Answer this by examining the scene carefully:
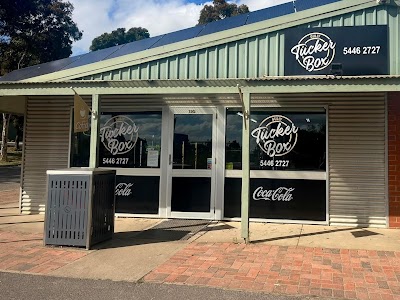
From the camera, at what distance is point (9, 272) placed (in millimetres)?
4977

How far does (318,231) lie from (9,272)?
5.16m

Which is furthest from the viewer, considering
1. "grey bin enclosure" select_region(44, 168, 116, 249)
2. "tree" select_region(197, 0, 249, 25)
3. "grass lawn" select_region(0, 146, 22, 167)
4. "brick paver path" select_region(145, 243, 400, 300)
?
"tree" select_region(197, 0, 249, 25)

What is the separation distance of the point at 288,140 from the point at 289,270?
3.61m

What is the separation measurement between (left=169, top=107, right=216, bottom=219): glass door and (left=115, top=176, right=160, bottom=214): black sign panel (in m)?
0.39

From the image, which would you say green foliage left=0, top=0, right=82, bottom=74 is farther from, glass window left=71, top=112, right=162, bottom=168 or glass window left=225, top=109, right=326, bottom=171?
glass window left=225, top=109, right=326, bottom=171

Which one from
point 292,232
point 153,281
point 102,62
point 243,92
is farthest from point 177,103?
point 153,281

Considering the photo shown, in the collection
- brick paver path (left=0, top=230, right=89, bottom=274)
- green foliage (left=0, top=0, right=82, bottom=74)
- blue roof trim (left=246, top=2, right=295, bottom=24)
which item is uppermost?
green foliage (left=0, top=0, right=82, bottom=74)

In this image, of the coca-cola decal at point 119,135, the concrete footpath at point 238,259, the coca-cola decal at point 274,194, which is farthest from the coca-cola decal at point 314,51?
the coca-cola decal at point 119,135

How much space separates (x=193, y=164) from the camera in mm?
8602

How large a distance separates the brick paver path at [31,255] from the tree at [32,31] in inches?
850

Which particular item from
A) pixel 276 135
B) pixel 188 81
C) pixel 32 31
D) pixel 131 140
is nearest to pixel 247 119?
pixel 188 81

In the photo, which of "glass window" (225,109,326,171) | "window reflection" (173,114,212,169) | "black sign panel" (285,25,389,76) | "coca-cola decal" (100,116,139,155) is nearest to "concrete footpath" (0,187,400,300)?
"glass window" (225,109,326,171)

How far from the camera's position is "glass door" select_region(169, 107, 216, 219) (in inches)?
334

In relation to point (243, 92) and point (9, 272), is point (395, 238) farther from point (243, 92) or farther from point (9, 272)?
point (9, 272)
